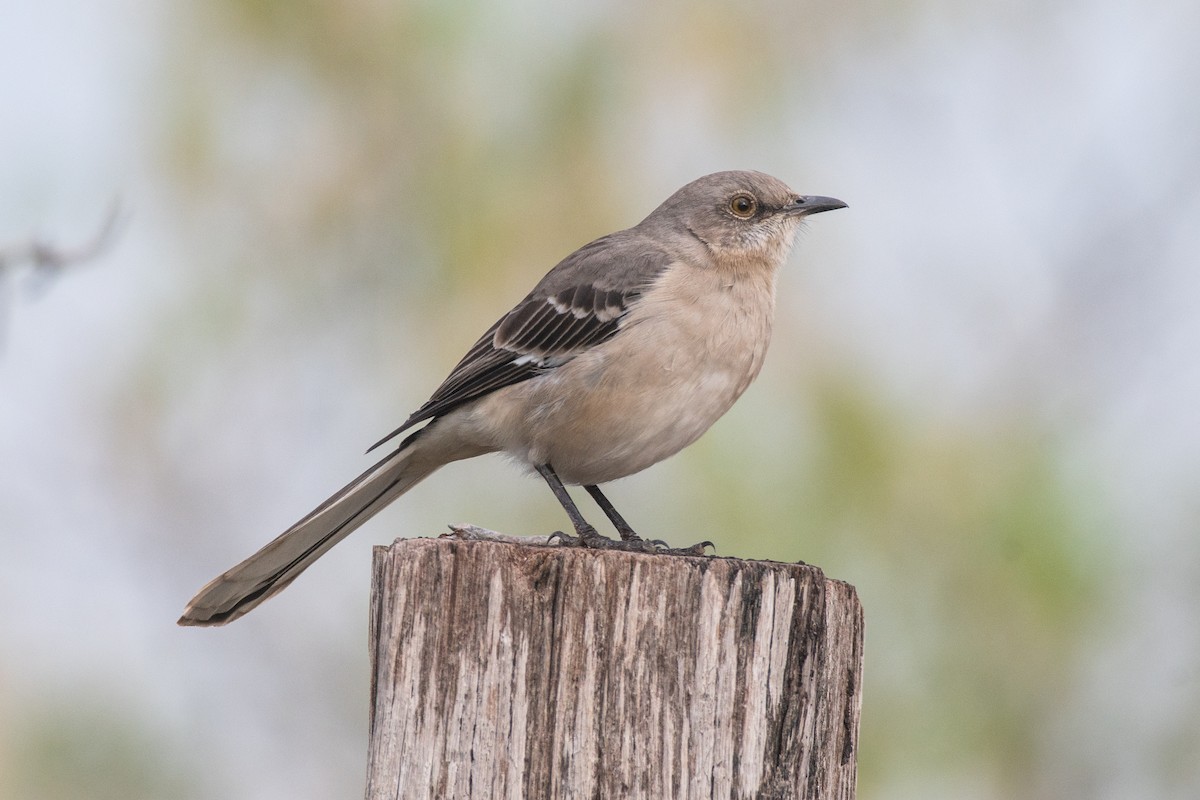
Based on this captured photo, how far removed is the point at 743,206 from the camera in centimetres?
593

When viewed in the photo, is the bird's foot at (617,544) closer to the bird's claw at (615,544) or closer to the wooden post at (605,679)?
the bird's claw at (615,544)

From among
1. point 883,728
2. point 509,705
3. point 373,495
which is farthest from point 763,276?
point 509,705

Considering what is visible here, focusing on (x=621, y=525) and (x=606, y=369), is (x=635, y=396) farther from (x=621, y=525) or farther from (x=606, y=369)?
(x=621, y=525)

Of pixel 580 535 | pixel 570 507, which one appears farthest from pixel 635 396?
pixel 580 535

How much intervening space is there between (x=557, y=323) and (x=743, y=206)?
109cm

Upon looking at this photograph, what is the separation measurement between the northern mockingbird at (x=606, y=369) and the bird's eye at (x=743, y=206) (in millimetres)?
11

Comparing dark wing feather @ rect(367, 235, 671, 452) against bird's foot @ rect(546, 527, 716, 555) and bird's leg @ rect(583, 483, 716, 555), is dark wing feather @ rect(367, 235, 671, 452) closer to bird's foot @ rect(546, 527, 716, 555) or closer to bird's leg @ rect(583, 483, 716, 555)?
bird's leg @ rect(583, 483, 716, 555)

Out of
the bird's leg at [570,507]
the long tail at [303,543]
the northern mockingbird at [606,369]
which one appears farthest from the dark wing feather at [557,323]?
the bird's leg at [570,507]

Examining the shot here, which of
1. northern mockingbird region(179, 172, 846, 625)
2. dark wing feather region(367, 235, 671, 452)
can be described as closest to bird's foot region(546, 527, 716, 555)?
northern mockingbird region(179, 172, 846, 625)

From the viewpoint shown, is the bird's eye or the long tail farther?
the bird's eye

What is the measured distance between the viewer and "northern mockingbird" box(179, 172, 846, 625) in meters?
5.14

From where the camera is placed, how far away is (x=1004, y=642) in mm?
7145

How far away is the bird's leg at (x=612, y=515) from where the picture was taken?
5.48m

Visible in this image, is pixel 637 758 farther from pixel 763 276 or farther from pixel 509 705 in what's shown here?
pixel 763 276
